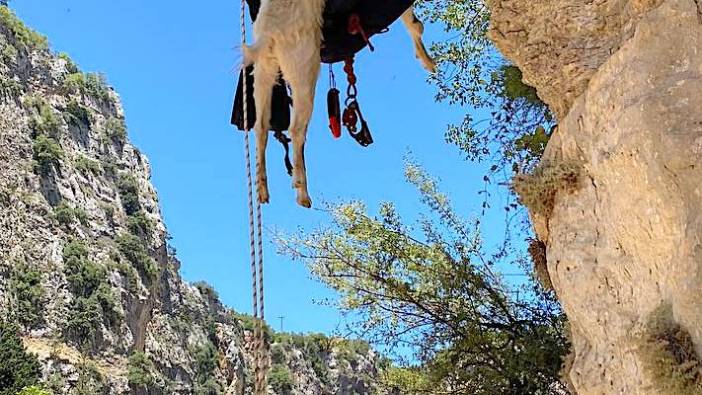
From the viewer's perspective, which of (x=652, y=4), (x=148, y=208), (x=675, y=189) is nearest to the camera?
(x=675, y=189)

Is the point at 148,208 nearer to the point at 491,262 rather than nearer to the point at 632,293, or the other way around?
the point at 491,262

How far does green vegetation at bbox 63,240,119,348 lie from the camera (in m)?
37.6

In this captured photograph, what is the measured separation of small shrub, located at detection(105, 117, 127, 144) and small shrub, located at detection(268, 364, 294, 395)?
16.8m

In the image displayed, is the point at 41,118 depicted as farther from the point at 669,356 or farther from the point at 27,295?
the point at 669,356

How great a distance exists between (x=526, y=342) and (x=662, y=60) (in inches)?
141

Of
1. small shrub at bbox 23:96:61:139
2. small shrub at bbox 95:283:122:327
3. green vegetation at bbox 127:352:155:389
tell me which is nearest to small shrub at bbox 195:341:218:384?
green vegetation at bbox 127:352:155:389

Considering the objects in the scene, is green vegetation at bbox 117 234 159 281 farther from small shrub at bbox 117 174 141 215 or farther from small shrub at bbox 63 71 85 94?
small shrub at bbox 63 71 85 94

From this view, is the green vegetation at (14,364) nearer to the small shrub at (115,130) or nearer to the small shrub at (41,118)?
the small shrub at (41,118)

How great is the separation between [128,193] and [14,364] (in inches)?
806

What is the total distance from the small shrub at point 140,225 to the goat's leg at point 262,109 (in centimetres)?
4466

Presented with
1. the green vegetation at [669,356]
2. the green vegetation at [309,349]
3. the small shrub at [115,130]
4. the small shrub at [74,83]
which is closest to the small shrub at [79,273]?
the small shrub at [115,130]

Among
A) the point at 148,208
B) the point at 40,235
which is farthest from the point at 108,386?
the point at 148,208

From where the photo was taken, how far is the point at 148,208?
5075 cm

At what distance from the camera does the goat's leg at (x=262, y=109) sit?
11.6ft
